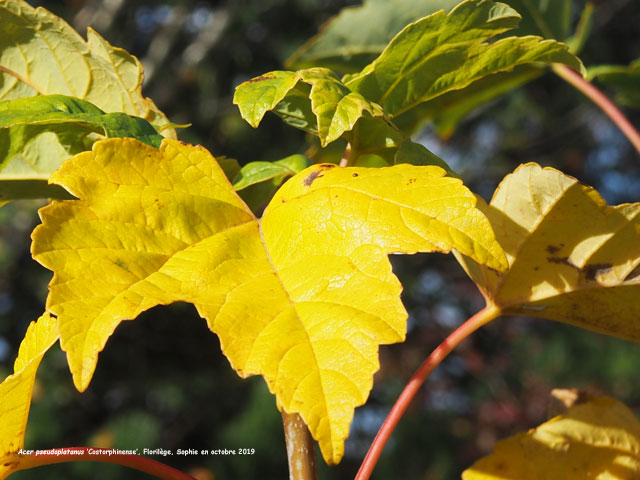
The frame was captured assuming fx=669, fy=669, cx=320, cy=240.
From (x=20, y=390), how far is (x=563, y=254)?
382mm

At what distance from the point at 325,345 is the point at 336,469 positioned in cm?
319

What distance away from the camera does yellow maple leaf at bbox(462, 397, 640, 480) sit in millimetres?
513

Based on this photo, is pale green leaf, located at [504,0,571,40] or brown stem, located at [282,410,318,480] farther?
pale green leaf, located at [504,0,571,40]

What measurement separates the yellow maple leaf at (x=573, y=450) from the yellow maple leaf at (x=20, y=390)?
1.04 feet

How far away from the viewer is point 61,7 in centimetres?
363

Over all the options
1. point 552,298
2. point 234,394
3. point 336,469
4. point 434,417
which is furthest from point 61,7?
point 552,298

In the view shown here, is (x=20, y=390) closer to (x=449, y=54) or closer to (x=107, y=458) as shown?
(x=107, y=458)

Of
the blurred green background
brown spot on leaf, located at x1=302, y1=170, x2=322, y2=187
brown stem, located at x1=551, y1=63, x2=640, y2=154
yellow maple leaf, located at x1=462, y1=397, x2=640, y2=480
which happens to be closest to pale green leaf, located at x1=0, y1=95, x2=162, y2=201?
brown spot on leaf, located at x1=302, y1=170, x2=322, y2=187

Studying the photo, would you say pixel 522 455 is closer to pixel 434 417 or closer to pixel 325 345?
pixel 325 345

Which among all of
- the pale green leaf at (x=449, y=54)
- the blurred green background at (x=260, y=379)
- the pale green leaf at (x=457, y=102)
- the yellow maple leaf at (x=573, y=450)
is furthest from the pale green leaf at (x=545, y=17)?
the blurred green background at (x=260, y=379)

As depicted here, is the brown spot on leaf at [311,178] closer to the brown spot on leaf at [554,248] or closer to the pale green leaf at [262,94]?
the pale green leaf at [262,94]

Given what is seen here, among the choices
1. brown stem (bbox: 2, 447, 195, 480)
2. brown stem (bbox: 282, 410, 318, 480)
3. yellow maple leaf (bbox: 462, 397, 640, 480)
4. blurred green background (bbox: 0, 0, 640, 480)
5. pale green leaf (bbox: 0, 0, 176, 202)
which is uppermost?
pale green leaf (bbox: 0, 0, 176, 202)

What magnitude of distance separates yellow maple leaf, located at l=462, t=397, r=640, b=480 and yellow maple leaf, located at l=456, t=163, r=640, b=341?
0.08m

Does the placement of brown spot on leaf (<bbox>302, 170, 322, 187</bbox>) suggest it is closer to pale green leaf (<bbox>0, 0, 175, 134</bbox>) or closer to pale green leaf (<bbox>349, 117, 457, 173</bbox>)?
pale green leaf (<bbox>349, 117, 457, 173</bbox>)
